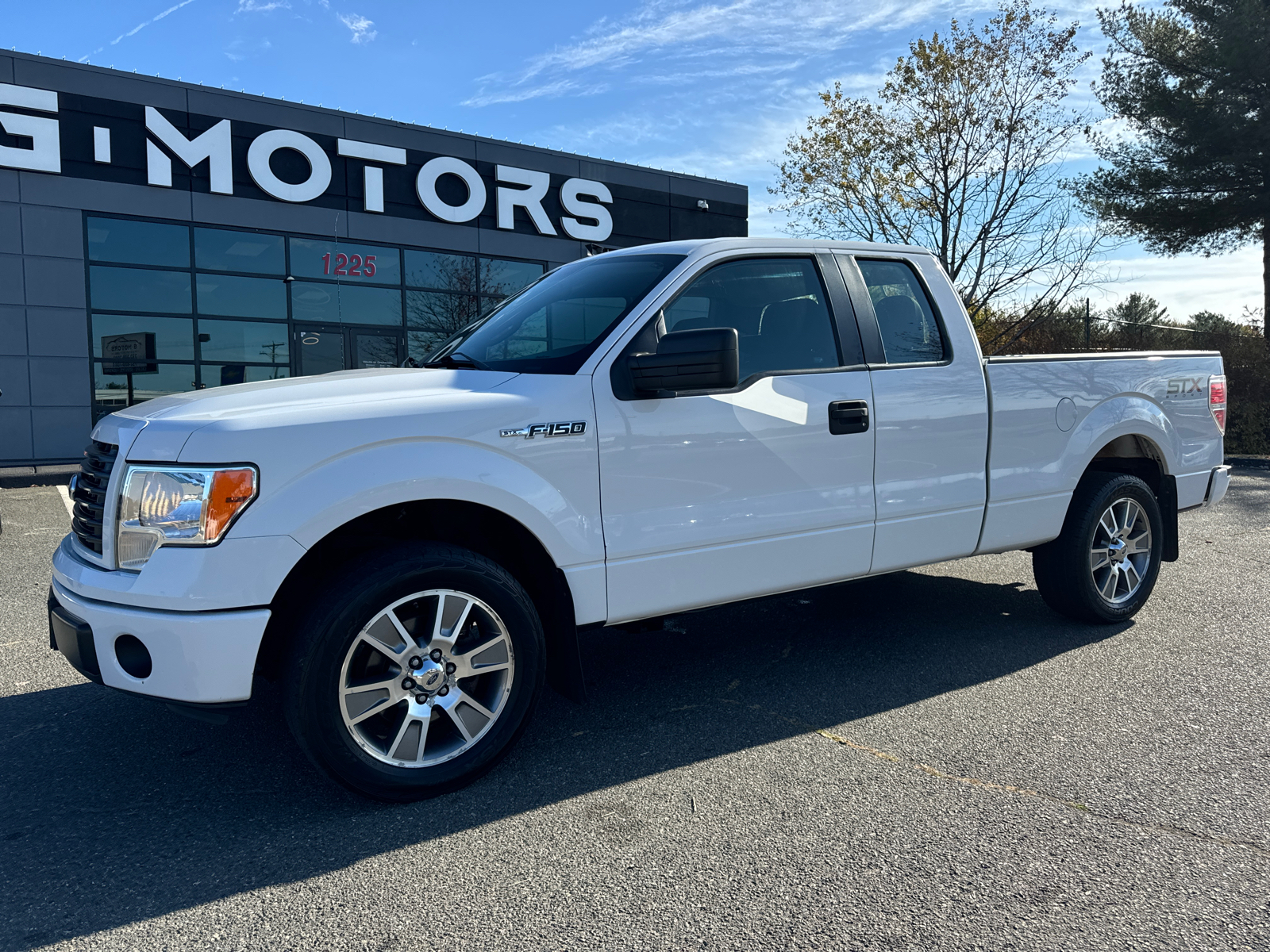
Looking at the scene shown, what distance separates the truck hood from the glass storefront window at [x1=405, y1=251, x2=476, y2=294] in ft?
50.9

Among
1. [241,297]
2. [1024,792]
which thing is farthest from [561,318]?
[241,297]

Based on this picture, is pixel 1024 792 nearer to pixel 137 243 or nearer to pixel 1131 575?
pixel 1131 575

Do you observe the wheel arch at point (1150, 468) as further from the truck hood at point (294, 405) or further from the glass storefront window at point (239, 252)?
the glass storefront window at point (239, 252)

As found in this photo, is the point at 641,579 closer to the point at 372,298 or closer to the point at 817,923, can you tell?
the point at 817,923

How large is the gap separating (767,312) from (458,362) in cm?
136

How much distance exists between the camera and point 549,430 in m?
3.33

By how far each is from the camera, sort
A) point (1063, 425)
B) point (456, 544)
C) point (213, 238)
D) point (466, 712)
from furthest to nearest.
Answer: point (213, 238) < point (1063, 425) < point (456, 544) < point (466, 712)

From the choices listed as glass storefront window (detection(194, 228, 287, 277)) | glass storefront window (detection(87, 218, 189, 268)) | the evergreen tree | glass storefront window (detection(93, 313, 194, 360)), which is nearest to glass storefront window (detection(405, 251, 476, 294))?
glass storefront window (detection(194, 228, 287, 277))

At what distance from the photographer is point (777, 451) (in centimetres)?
379

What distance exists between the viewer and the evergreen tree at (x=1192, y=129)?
63.2 feet

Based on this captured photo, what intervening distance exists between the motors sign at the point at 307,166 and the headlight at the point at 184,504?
15.1m

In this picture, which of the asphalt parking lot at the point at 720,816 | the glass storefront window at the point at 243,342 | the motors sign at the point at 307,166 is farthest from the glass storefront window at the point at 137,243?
the asphalt parking lot at the point at 720,816

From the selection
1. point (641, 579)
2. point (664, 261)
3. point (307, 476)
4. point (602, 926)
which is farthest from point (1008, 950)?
point (664, 261)

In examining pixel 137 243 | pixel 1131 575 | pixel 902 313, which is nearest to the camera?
pixel 902 313
